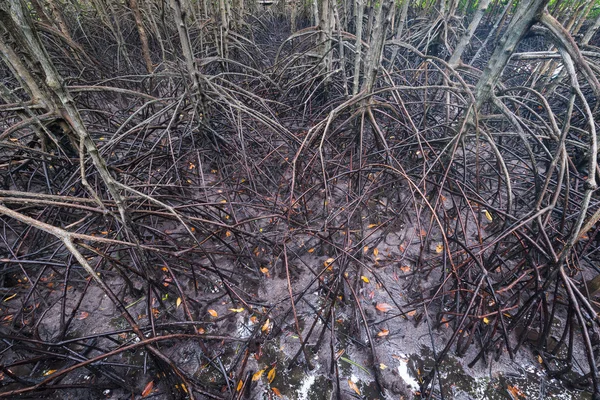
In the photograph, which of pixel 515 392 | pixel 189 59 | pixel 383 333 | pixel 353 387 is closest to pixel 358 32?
pixel 189 59

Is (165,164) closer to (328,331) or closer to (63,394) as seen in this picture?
(63,394)

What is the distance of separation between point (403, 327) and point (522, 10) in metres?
2.27

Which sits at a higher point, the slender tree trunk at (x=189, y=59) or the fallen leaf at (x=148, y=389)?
the slender tree trunk at (x=189, y=59)

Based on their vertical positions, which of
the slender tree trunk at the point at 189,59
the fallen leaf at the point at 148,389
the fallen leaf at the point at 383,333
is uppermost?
the slender tree trunk at the point at 189,59

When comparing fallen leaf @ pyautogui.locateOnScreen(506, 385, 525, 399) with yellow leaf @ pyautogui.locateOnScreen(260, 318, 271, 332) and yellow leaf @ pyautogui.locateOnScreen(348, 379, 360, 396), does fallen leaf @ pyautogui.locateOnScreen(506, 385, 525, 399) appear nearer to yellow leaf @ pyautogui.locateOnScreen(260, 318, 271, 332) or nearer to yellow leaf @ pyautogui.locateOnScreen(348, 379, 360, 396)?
yellow leaf @ pyautogui.locateOnScreen(348, 379, 360, 396)

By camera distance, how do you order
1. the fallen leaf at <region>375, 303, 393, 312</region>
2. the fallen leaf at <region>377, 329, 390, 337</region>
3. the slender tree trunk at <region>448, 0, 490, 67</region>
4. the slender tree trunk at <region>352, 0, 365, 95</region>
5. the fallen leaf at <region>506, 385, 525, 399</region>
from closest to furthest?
the fallen leaf at <region>506, 385, 525, 399</region> → the fallen leaf at <region>377, 329, 390, 337</region> → the fallen leaf at <region>375, 303, 393, 312</region> → the slender tree trunk at <region>352, 0, 365, 95</region> → the slender tree trunk at <region>448, 0, 490, 67</region>

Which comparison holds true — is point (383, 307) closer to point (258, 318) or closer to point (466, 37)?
point (258, 318)

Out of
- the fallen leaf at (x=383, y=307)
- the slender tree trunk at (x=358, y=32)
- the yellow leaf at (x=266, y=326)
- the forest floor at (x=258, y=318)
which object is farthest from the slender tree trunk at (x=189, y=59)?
the fallen leaf at (x=383, y=307)

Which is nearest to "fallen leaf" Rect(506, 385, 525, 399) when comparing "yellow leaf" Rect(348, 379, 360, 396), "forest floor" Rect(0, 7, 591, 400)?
"forest floor" Rect(0, 7, 591, 400)

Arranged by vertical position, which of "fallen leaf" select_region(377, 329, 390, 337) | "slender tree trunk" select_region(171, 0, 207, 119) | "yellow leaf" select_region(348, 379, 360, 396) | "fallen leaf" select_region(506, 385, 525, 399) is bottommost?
"fallen leaf" select_region(506, 385, 525, 399)

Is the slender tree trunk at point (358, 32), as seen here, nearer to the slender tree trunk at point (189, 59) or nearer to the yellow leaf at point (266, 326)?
the slender tree trunk at point (189, 59)

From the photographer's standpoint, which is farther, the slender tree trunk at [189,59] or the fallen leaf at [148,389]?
the slender tree trunk at [189,59]

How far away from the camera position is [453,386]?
178 cm

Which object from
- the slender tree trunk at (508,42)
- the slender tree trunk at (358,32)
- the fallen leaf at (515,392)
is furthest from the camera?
the slender tree trunk at (358,32)
